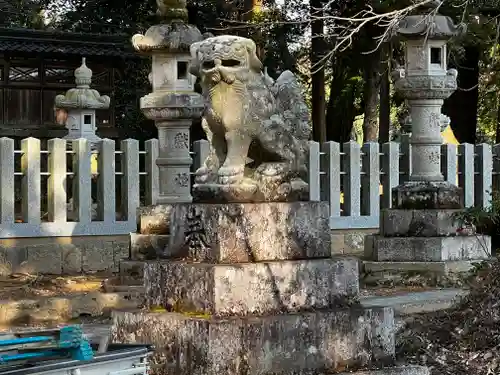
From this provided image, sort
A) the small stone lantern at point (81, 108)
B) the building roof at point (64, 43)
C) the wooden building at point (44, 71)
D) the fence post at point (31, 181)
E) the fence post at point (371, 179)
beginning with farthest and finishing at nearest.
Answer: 1. the wooden building at point (44, 71)
2. the building roof at point (64, 43)
3. the small stone lantern at point (81, 108)
4. the fence post at point (371, 179)
5. the fence post at point (31, 181)

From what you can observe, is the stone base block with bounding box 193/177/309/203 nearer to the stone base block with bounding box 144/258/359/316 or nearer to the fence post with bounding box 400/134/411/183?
the stone base block with bounding box 144/258/359/316

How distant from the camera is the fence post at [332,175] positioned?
1574 centimetres

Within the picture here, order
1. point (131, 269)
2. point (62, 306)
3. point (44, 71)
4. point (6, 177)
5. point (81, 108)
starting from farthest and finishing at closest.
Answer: point (44, 71), point (81, 108), point (6, 177), point (131, 269), point (62, 306)

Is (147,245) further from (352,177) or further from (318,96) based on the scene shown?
(318,96)

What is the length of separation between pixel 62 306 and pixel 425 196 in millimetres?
5370

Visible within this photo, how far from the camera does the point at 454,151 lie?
16438 mm

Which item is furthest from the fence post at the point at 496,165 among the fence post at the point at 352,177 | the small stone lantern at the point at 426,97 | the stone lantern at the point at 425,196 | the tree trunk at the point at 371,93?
the tree trunk at the point at 371,93

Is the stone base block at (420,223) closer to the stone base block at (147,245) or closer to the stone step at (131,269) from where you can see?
the stone base block at (147,245)

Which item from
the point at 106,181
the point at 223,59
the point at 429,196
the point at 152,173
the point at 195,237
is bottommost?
the point at 195,237

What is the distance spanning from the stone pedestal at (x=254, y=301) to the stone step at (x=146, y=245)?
213 inches

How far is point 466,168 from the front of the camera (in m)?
16.7

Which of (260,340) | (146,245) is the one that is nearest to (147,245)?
(146,245)

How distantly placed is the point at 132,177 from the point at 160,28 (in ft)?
9.60

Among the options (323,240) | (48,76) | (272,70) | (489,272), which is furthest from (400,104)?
(323,240)
